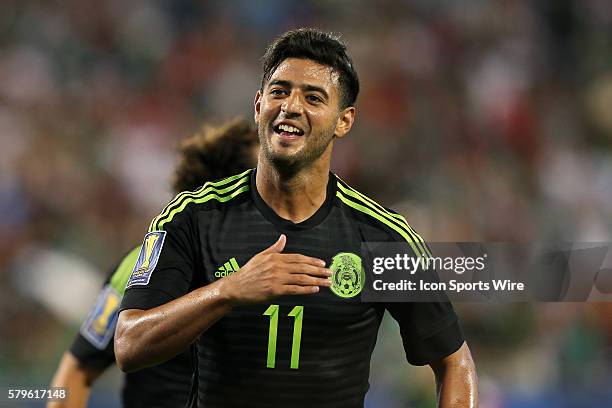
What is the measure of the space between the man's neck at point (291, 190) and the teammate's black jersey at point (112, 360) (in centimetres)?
93

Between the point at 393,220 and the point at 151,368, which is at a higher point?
the point at 393,220

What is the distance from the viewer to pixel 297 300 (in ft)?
9.64

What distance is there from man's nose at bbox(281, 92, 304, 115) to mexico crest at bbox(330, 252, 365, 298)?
492 millimetres

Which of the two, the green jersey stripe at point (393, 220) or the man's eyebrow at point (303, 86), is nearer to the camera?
the man's eyebrow at point (303, 86)

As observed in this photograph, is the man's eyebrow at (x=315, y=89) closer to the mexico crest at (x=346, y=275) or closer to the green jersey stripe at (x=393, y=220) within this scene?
the green jersey stripe at (x=393, y=220)

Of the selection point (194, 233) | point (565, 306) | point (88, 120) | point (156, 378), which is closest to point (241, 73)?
point (88, 120)

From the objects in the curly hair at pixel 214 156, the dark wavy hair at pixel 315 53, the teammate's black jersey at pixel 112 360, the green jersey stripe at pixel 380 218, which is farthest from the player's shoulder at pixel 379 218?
the curly hair at pixel 214 156

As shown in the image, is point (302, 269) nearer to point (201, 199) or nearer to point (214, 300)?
point (214, 300)

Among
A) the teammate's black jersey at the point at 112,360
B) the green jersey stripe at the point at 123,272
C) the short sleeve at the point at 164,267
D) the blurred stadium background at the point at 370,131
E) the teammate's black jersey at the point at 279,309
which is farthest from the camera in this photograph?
the blurred stadium background at the point at 370,131

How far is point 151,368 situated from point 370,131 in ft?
15.5

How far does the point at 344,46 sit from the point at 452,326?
1016 millimetres

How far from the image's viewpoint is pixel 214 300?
2566 mm

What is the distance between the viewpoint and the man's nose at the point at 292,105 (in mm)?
2922

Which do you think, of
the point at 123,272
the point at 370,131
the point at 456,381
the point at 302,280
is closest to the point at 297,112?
the point at 302,280
